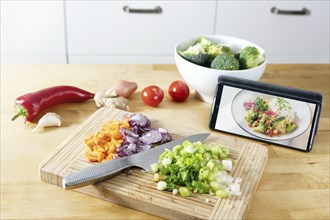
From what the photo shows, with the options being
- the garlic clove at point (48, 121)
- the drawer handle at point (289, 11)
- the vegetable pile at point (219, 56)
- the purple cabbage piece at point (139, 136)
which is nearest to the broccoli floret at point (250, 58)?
the vegetable pile at point (219, 56)

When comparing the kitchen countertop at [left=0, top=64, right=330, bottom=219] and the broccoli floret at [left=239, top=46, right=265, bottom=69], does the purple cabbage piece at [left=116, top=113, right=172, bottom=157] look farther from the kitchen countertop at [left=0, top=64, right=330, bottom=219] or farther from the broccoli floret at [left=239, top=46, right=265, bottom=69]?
the broccoli floret at [left=239, top=46, right=265, bottom=69]

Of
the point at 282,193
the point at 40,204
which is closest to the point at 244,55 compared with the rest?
the point at 282,193

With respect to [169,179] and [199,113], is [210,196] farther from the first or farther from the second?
[199,113]

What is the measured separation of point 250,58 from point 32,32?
1.48 m

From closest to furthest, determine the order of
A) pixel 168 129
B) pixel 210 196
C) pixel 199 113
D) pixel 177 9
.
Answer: pixel 210 196
pixel 168 129
pixel 199 113
pixel 177 9

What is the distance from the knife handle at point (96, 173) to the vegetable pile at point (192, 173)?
7 centimetres

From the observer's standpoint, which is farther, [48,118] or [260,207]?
[48,118]

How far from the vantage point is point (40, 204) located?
1052 millimetres

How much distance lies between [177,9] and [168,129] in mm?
1405

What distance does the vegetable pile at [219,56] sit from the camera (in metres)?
1.42

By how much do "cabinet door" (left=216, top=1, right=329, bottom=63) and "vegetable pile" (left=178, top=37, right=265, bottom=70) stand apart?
1167mm

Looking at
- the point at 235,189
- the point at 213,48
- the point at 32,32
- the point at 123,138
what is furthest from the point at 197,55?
the point at 32,32

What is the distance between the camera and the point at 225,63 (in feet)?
4.62

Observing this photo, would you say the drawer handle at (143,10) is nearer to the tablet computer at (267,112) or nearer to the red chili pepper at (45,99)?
the red chili pepper at (45,99)
